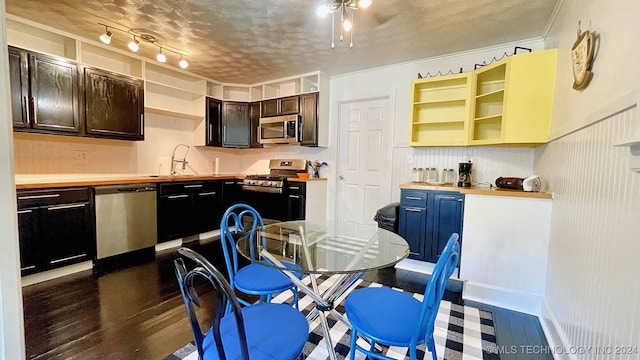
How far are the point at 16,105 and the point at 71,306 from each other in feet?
6.37

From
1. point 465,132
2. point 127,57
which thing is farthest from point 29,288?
point 465,132

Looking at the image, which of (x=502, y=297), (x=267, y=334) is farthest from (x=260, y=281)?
(x=502, y=297)

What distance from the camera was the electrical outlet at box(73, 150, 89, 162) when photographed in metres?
3.10

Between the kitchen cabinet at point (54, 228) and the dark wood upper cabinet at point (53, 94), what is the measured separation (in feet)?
2.39

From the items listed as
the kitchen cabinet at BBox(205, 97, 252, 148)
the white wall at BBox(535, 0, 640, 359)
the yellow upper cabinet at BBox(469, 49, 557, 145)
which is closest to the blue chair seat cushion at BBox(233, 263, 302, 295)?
the white wall at BBox(535, 0, 640, 359)

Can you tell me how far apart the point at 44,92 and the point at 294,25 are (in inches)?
99.9

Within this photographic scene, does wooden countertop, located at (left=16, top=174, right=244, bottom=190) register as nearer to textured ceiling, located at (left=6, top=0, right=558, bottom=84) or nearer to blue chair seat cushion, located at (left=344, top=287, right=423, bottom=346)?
textured ceiling, located at (left=6, top=0, right=558, bottom=84)

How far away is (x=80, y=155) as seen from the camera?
3141 millimetres

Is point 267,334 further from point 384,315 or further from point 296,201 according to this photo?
point 296,201

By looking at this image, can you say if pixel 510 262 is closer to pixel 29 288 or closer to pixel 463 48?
pixel 463 48

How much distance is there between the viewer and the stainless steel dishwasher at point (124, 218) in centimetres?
283

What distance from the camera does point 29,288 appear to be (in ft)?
7.57

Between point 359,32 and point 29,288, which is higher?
point 359,32

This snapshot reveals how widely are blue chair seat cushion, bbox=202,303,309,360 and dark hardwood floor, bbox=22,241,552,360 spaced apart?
2.68 ft
